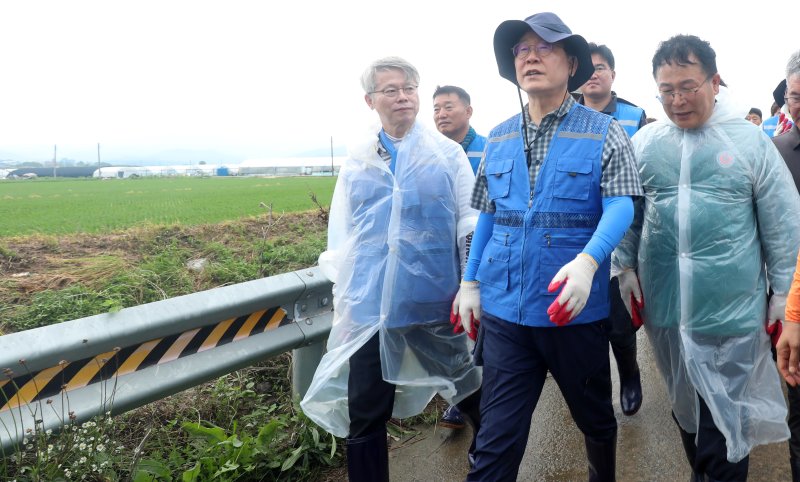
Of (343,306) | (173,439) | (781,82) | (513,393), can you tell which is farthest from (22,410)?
(781,82)

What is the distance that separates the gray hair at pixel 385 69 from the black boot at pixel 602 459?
5.32 ft

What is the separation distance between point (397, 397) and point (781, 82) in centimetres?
234

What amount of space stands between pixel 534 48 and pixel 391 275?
1006 mm

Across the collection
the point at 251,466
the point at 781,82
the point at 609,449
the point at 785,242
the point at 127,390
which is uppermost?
the point at 781,82

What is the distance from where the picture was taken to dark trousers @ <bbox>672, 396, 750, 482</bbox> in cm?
203

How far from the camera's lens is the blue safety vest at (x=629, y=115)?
3704 mm

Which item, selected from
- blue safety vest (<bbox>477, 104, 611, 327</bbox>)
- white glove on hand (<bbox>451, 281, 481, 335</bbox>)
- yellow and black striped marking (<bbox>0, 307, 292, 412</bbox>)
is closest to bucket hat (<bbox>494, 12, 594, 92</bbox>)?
blue safety vest (<bbox>477, 104, 611, 327</bbox>)

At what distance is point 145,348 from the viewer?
7.03ft

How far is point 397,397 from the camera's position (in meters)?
2.62

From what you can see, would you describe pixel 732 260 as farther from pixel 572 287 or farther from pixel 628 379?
pixel 628 379

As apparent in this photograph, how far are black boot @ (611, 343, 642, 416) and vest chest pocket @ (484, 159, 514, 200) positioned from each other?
1546mm

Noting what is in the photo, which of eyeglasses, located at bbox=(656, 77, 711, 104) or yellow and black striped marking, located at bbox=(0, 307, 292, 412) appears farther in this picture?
eyeglasses, located at bbox=(656, 77, 711, 104)

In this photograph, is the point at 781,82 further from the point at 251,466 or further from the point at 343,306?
the point at 251,466

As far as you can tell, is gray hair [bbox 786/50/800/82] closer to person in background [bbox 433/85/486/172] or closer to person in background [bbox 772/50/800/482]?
person in background [bbox 772/50/800/482]
